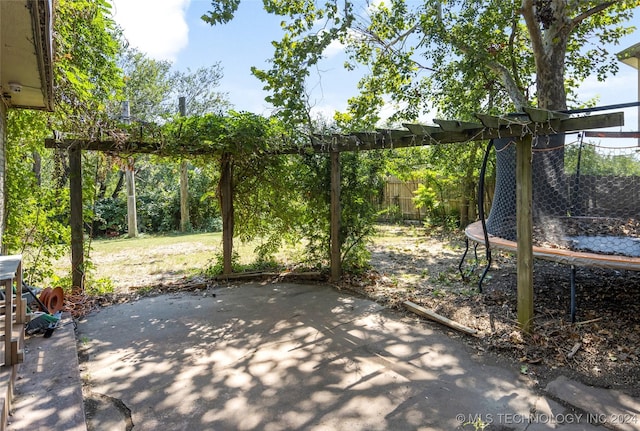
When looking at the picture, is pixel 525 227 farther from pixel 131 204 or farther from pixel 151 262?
pixel 131 204

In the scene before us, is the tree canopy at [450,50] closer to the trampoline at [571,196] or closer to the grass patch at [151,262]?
the trampoline at [571,196]

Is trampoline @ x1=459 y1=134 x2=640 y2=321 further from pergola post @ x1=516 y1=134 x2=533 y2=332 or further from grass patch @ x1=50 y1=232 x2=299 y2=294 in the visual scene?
grass patch @ x1=50 y1=232 x2=299 y2=294

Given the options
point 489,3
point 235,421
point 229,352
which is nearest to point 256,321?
point 229,352

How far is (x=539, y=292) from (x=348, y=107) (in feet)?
17.5

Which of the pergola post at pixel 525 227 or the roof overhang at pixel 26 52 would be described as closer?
the roof overhang at pixel 26 52

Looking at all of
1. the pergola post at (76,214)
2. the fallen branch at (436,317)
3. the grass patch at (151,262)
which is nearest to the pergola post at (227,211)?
the grass patch at (151,262)

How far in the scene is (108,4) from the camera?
4.51 m

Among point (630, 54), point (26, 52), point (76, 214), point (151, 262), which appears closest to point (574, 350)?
point (26, 52)

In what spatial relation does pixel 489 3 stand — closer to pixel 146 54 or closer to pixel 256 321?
pixel 256 321

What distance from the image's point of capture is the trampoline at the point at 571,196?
171 inches

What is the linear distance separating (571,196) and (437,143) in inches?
101

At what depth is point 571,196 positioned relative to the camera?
5.12 meters

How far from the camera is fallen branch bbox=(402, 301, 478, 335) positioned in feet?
11.4

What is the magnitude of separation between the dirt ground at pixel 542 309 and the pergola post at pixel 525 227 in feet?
0.70
